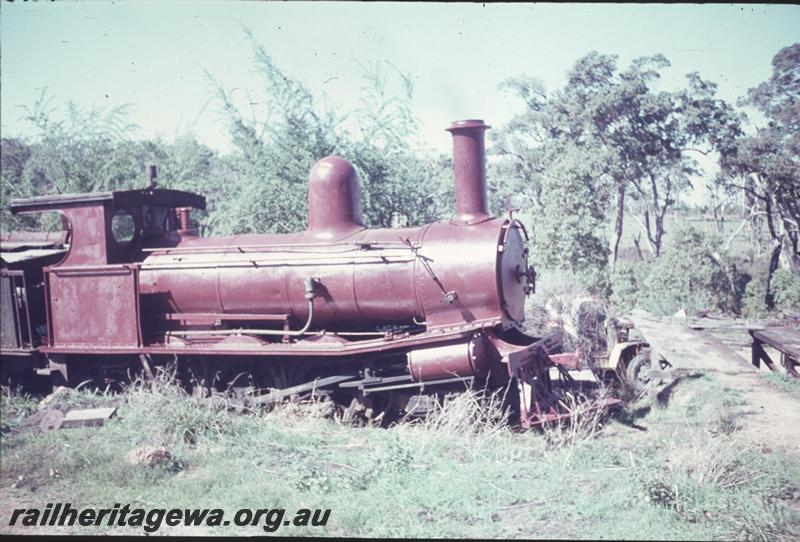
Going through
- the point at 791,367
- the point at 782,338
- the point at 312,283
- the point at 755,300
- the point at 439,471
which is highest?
the point at 312,283

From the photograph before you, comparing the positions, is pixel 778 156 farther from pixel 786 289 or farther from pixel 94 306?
pixel 94 306

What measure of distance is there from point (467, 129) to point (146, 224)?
5061 millimetres

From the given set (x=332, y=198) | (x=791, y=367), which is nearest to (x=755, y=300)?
(x=791, y=367)

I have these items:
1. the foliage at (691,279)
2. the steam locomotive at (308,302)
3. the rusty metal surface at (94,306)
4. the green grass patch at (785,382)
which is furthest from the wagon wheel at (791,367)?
the rusty metal surface at (94,306)

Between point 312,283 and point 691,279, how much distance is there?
39.1 ft

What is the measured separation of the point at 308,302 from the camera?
7.51 metres

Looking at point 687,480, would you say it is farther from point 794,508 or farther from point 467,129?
point 467,129

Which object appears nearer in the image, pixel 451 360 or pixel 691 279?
pixel 451 360

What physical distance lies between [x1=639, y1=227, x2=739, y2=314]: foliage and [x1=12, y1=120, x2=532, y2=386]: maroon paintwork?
8.76 metres

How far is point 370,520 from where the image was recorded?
15.7 ft

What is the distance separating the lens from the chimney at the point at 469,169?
697cm

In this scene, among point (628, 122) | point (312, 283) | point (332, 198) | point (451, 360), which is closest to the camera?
point (451, 360)

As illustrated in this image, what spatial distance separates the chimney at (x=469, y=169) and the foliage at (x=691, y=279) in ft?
29.4

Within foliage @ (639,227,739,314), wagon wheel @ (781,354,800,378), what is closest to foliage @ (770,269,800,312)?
wagon wheel @ (781,354,800,378)
